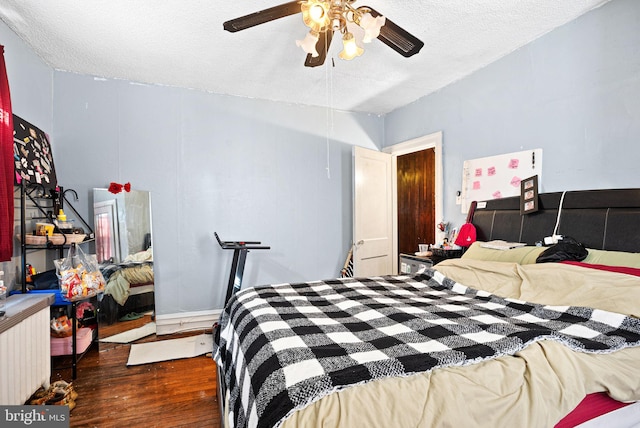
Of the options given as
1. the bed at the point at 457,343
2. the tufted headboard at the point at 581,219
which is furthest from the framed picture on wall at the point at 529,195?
the bed at the point at 457,343

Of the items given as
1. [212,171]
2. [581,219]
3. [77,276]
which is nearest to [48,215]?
[77,276]

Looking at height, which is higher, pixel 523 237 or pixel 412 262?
pixel 523 237

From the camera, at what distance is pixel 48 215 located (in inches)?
112

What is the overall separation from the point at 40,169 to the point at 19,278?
0.87 meters

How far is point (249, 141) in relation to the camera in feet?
12.5

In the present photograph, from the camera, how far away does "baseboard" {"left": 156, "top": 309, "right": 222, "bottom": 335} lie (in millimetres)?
3467

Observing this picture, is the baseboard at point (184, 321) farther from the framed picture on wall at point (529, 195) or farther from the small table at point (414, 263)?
the framed picture on wall at point (529, 195)

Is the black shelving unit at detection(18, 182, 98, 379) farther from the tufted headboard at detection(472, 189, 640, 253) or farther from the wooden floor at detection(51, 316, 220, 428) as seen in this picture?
the tufted headboard at detection(472, 189, 640, 253)

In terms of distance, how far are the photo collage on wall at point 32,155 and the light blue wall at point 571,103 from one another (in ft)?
11.8

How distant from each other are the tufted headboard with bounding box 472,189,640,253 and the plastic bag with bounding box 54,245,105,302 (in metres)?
3.24

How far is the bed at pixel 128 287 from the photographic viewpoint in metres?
3.15

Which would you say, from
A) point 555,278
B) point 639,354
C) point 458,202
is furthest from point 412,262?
point 639,354

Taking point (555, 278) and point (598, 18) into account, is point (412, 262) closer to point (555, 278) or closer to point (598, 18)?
point (555, 278)

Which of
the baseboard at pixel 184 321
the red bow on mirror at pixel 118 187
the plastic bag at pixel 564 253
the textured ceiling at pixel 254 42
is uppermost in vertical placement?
the textured ceiling at pixel 254 42
